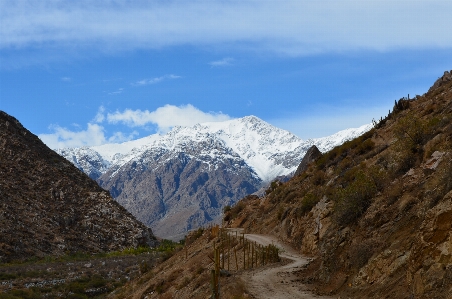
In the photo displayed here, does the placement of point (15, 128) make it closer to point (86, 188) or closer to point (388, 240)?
point (86, 188)

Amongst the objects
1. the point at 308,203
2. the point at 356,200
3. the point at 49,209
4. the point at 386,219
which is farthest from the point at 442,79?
the point at 49,209

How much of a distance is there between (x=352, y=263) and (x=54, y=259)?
160 ft

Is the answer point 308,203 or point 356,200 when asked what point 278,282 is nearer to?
point 356,200

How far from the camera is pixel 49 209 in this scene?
2805 inches

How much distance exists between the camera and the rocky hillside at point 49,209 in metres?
63.7

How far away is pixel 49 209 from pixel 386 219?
6088 centimetres

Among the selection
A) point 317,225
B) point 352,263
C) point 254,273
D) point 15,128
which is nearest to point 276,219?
point 317,225

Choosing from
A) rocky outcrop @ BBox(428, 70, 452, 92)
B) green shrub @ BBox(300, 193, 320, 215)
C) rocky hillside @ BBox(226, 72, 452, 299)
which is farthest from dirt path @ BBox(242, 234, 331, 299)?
rocky outcrop @ BBox(428, 70, 452, 92)

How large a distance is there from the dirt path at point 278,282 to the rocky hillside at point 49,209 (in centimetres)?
4455

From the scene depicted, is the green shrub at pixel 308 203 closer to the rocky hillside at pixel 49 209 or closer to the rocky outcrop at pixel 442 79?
the rocky outcrop at pixel 442 79

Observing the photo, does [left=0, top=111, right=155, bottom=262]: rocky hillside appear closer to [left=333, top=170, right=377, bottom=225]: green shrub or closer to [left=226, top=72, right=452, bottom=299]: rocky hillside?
[left=226, top=72, right=452, bottom=299]: rocky hillside

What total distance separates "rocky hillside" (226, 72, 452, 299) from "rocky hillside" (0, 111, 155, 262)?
39.7 metres

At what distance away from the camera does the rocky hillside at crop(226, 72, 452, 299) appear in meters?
12.7

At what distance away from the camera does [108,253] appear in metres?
65.3
